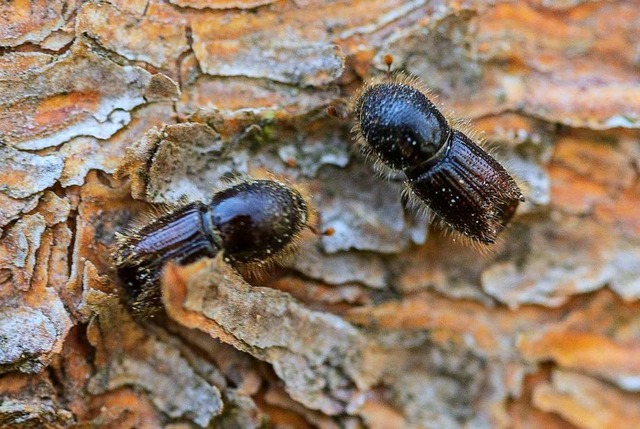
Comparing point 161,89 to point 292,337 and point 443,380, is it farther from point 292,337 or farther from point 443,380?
point 443,380

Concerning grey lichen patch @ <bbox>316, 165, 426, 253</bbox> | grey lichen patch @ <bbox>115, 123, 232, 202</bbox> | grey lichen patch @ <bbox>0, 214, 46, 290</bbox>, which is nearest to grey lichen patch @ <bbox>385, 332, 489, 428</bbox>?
grey lichen patch @ <bbox>316, 165, 426, 253</bbox>

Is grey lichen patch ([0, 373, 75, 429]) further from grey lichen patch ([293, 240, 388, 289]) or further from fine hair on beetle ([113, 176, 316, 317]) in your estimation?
grey lichen patch ([293, 240, 388, 289])

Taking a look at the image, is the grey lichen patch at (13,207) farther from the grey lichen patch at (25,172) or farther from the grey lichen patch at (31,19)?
the grey lichen patch at (31,19)

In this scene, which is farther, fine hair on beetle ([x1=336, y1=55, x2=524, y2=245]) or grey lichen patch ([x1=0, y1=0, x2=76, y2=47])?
fine hair on beetle ([x1=336, y1=55, x2=524, y2=245])

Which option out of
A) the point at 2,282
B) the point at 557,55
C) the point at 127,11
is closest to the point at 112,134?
the point at 127,11

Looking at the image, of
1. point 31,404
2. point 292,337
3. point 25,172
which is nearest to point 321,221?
point 292,337

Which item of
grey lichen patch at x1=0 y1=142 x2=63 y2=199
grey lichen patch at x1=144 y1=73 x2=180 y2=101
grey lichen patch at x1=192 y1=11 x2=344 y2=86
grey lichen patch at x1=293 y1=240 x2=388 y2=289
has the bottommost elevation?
grey lichen patch at x1=0 y1=142 x2=63 y2=199

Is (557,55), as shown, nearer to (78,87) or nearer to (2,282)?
(78,87)
